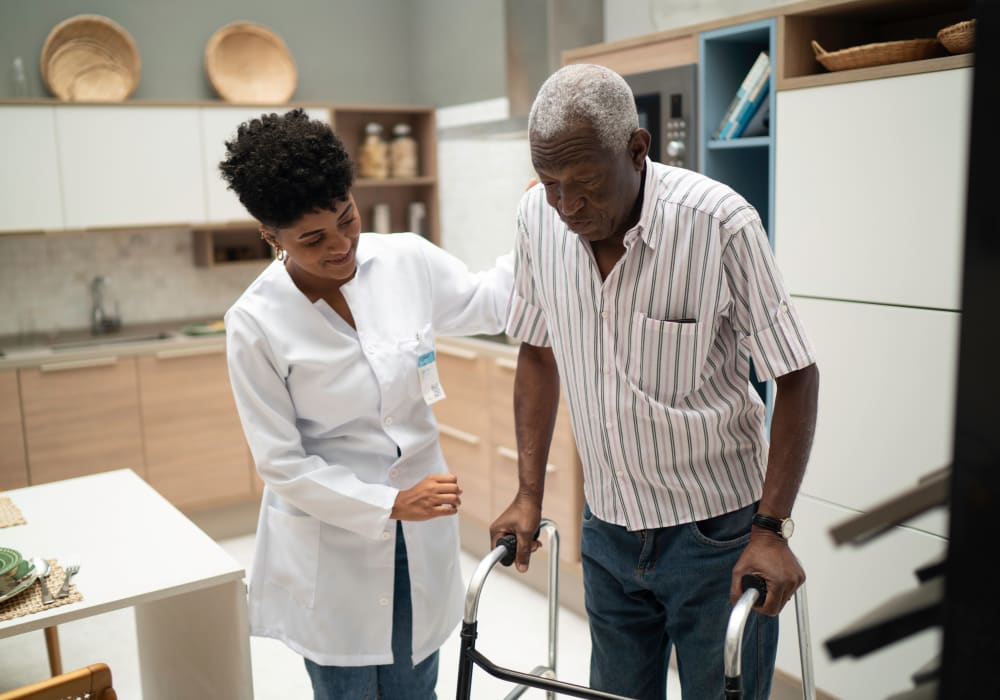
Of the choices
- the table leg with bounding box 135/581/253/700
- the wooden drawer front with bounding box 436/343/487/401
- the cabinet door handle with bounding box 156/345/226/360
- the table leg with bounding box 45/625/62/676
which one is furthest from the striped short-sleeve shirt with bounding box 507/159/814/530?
the cabinet door handle with bounding box 156/345/226/360

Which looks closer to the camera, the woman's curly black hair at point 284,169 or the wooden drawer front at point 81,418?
the woman's curly black hair at point 284,169

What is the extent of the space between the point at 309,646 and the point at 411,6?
420 centimetres

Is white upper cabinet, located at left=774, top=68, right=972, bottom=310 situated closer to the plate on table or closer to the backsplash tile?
the plate on table

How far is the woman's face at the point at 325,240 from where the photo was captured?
154 cm

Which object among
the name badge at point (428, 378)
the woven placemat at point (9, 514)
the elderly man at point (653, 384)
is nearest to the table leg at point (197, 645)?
the woven placemat at point (9, 514)

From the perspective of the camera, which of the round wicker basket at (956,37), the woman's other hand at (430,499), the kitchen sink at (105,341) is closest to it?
the woman's other hand at (430,499)

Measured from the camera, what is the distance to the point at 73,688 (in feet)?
4.68

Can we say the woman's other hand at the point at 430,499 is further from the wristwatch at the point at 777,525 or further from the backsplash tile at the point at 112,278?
the backsplash tile at the point at 112,278

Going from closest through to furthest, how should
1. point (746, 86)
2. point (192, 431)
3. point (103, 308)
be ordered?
point (746, 86)
point (192, 431)
point (103, 308)

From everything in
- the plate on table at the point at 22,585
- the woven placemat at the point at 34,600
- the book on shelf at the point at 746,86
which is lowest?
the woven placemat at the point at 34,600

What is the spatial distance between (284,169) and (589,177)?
52cm

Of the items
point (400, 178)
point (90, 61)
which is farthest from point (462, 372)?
point (90, 61)

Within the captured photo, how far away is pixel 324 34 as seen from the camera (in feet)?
16.1

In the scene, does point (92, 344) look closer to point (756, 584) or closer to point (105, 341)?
point (105, 341)
